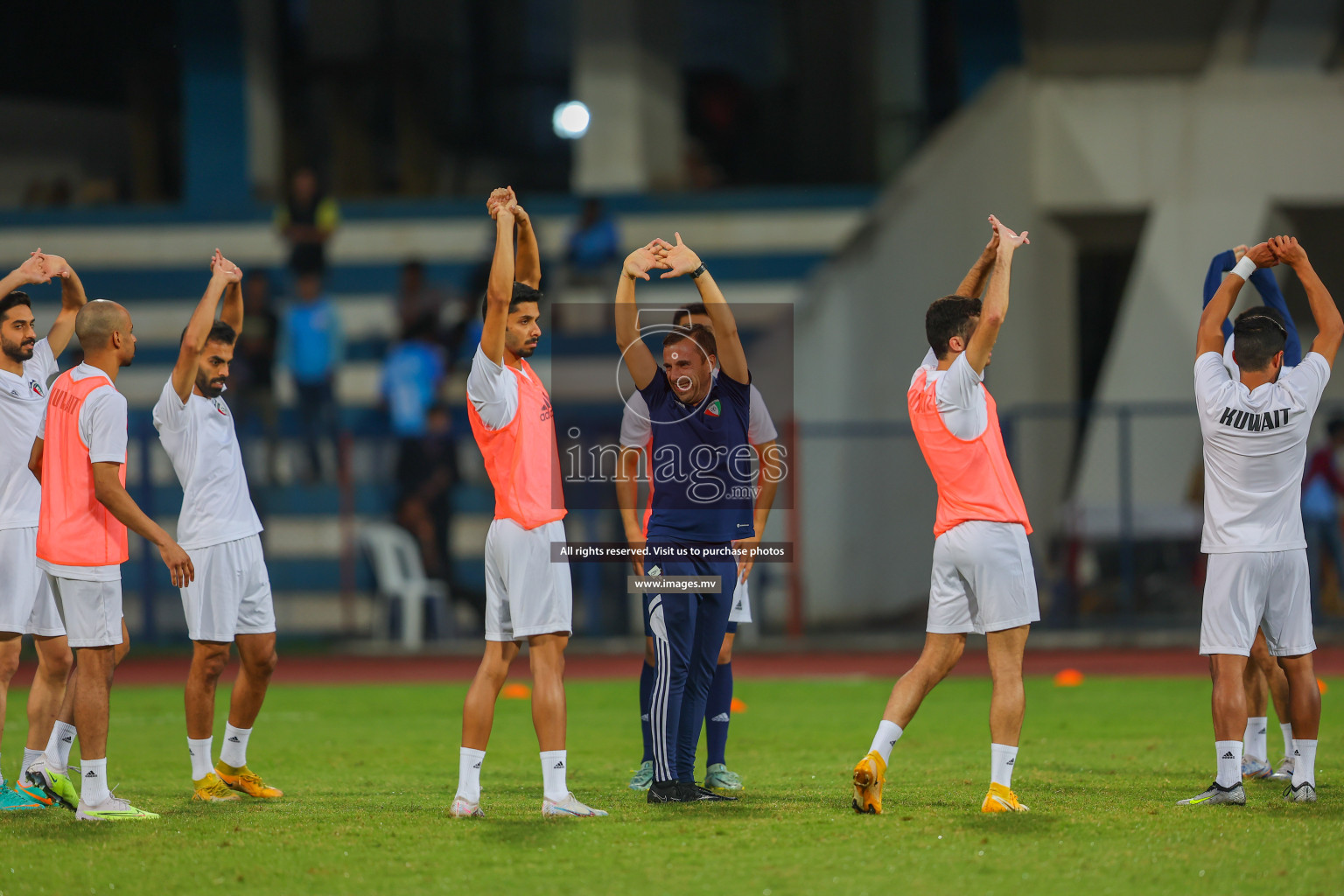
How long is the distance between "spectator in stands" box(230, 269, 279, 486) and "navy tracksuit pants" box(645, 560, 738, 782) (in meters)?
11.5

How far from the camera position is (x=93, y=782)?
265 inches

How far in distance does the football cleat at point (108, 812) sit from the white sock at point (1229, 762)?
4820 millimetres

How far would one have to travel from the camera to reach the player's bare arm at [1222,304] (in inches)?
273

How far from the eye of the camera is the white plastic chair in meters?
16.5

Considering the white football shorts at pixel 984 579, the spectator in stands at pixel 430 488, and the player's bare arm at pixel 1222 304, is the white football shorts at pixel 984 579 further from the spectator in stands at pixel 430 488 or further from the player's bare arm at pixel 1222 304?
the spectator in stands at pixel 430 488

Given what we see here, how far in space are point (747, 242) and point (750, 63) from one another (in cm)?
402

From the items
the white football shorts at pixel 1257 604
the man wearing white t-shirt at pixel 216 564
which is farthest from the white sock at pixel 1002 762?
the man wearing white t-shirt at pixel 216 564

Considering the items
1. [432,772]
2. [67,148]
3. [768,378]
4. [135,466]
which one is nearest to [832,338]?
[768,378]

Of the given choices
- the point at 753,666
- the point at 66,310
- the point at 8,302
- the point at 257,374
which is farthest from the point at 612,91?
the point at 8,302

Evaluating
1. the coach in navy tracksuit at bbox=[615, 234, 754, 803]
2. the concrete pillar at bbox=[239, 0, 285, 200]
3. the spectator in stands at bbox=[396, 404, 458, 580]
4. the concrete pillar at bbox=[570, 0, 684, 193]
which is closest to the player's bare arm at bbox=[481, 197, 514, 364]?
the coach in navy tracksuit at bbox=[615, 234, 754, 803]

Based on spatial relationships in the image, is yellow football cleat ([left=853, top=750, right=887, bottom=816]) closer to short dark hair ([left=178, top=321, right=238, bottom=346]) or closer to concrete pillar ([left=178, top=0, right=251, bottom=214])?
short dark hair ([left=178, top=321, right=238, bottom=346])

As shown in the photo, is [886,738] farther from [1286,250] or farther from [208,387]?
[208,387]

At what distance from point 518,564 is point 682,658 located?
2.96ft

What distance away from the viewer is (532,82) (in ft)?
75.9
